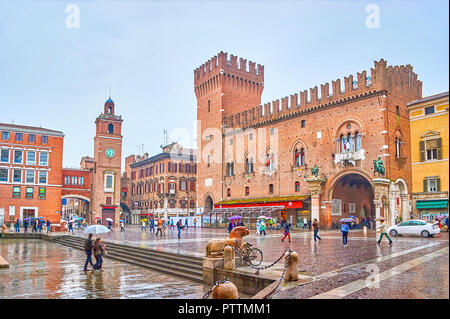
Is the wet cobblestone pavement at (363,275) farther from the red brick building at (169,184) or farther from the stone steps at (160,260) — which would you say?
the red brick building at (169,184)

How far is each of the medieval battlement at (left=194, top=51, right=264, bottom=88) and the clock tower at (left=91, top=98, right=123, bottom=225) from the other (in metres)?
15.3

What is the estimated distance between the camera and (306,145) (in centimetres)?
3931

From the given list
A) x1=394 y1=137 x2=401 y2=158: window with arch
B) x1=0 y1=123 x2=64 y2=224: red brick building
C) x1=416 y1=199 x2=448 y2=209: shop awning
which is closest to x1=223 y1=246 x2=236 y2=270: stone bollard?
x1=416 y1=199 x2=448 y2=209: shop awning

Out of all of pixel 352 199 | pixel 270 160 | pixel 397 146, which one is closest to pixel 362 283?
pixel 397 146

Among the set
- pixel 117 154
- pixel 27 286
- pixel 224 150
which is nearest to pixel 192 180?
pixel 117 154

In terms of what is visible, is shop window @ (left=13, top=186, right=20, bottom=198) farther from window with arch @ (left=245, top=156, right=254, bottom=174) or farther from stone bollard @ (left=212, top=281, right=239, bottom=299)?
stone bollard @ (left=212, top=281, right=239, bottom=299)

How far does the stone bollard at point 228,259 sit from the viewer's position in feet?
39.9

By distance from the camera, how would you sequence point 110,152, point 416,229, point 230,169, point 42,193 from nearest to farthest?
point 416,229
point 230,169
point 42,193
point 110,152

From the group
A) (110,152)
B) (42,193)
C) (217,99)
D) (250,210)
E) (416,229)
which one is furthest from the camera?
(110,152)

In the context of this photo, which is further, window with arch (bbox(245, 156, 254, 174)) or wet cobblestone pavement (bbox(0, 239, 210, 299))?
window with arch (bbox(245, 156, 254, 174))

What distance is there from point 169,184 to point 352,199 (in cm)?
3360

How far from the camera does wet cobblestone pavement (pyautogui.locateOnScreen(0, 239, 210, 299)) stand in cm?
1114

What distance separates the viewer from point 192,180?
67.4 metres

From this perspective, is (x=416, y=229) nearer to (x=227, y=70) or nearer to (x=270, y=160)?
(x=270, y=160)
